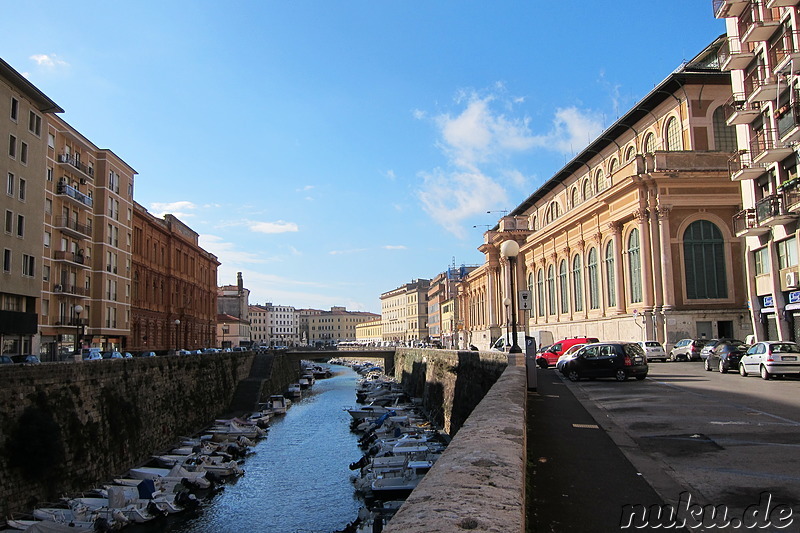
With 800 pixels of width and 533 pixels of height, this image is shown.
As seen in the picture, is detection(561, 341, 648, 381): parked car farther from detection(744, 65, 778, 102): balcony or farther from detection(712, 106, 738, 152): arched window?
detection(712, 106, 738, 152): arched window

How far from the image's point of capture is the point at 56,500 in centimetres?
2006

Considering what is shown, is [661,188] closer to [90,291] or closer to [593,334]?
[593,334]

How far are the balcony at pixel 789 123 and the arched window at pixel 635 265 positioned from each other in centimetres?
1479

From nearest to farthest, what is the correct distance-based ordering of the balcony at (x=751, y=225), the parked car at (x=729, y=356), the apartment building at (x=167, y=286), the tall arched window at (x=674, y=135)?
the parked car at (x=729, y=356) < the balcony at (x=751, y=225) < the tall arched window at (x=674, y=135) < the apartment building at (x=167, y=286)

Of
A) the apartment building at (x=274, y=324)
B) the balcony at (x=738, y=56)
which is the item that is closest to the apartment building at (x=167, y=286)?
the balcony at (x=738, y=56)

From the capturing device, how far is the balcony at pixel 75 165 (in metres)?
41.3

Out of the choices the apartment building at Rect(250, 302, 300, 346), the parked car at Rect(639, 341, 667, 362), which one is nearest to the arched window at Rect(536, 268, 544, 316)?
the parked car at Rect(639, 341, 667, 362)

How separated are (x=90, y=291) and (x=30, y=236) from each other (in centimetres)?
1067

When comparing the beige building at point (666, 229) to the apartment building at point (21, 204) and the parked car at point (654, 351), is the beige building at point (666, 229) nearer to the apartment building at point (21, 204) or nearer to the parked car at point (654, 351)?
the parked car at point (654, 351)

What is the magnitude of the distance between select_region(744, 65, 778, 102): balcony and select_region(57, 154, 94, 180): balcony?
4117cm

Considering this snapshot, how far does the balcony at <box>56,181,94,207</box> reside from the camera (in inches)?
1623

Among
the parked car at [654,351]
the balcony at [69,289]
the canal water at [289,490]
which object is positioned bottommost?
the canal water at [289,490]

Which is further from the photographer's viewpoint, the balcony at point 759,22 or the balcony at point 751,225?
the balcony at point 751,225
